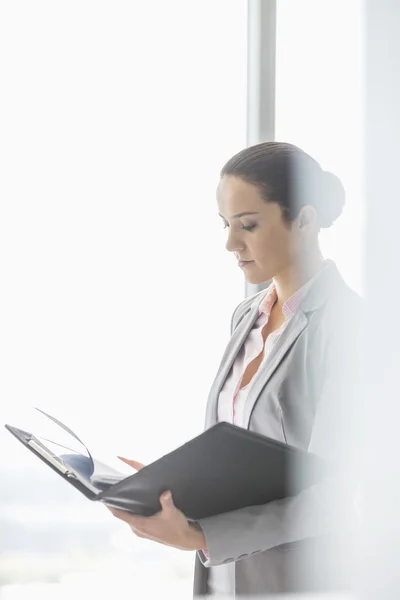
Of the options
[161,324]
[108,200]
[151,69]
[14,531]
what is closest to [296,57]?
[151,69]

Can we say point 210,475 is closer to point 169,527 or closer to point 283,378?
point 169,527

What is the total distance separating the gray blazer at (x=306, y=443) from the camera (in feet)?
2.87

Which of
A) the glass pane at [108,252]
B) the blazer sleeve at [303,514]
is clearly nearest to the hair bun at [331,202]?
the blazer sleeve at [303,514]

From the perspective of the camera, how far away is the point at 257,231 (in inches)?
44.1

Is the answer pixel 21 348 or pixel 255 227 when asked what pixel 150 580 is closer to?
pixel 21 348

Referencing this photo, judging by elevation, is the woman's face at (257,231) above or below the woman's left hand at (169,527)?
above

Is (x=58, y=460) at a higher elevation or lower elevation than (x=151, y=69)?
lower

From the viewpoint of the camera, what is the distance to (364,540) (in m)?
0.65

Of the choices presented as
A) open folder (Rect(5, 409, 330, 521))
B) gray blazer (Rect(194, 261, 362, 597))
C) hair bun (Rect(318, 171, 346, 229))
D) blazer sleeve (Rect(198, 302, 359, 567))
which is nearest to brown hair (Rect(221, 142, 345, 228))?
hair bun (Rect(318, 171, 346, 229))

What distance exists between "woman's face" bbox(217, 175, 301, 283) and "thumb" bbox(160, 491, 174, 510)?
410 mm

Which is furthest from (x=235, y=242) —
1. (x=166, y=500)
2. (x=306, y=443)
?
(x=166, y=500)

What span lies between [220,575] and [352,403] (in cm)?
43

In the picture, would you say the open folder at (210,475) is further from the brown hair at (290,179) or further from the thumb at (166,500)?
the brown hair at (290,179)

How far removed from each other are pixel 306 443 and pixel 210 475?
217mm
